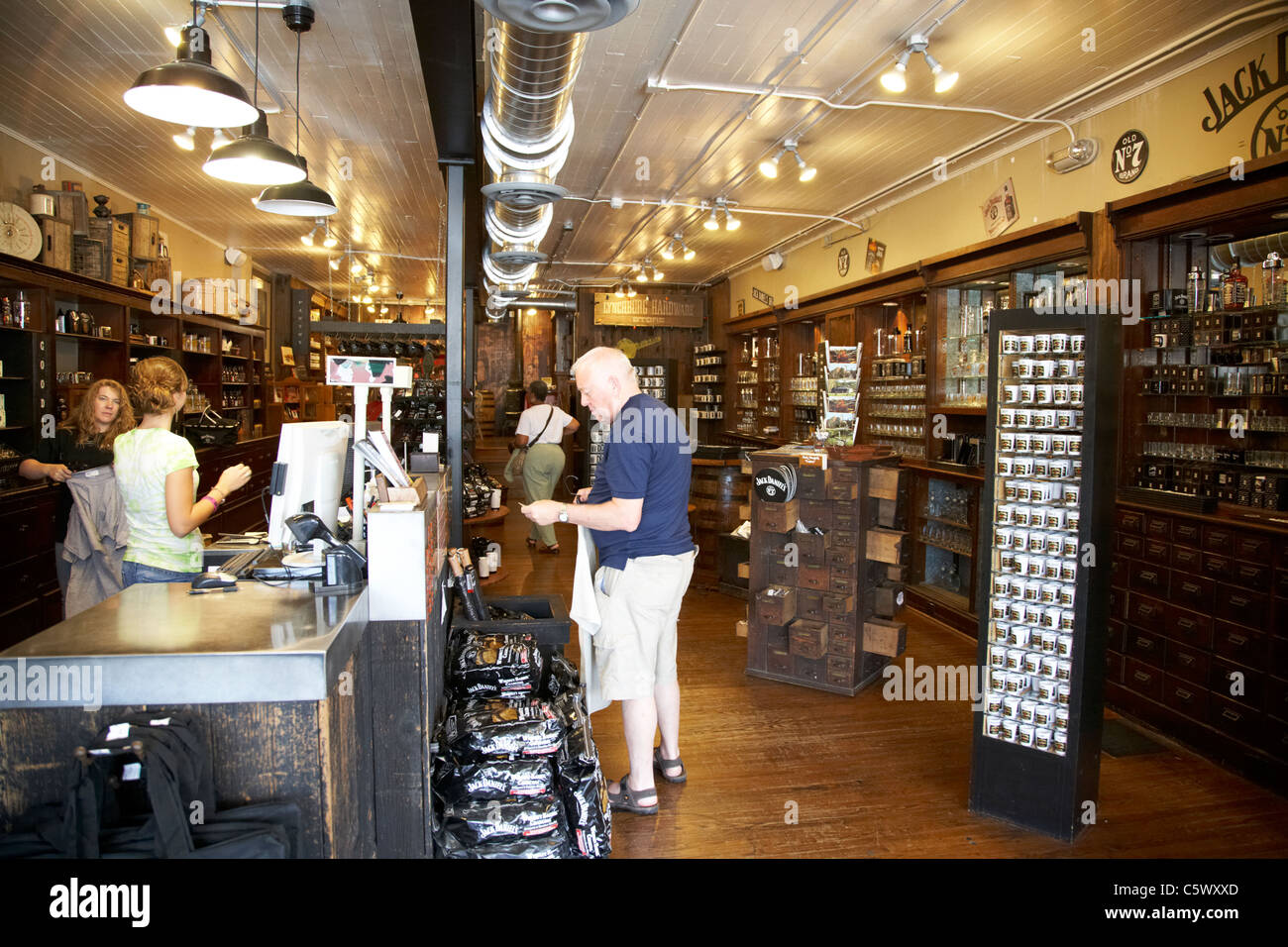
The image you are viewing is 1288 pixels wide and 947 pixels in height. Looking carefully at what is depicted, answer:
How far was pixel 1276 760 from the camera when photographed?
3.62 meters

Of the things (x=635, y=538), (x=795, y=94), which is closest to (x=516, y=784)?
(x=635, y=538)

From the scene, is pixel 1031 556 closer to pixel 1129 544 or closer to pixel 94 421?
pixel 1129 544

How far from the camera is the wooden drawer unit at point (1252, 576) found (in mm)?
3742

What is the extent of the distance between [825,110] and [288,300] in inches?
407

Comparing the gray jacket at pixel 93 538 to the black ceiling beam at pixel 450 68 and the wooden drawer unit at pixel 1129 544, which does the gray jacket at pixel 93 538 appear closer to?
the black ceiling beam at pixel 450 68

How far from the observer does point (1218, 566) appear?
3998 millimetres

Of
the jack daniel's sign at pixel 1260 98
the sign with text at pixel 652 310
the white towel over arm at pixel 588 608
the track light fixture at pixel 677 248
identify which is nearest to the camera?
the white towel over arm at pixel 588 608

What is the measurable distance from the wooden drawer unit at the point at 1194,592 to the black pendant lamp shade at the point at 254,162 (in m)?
4.73

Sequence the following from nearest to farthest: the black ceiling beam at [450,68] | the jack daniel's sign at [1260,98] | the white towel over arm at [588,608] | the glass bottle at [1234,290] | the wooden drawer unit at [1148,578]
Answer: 1. the black ceiling beam at [450,68]
2. the white towel over arm at [588,608]
3. the jack daniel's sign at [1260,98]
4. the wooden drawer unit at [1148,578]
5. the glass bottle at [1234,290]

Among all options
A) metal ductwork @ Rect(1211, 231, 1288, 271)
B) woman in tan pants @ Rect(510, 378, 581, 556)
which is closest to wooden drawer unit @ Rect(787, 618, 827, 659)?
metal ductwork @ Rect(1211, 231, 1288, 271)

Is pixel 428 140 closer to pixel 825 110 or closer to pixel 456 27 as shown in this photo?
pixel 825 110

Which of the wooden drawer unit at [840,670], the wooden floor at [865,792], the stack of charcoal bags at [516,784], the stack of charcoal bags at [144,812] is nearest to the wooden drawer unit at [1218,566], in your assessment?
the wooden floor at [865,792]

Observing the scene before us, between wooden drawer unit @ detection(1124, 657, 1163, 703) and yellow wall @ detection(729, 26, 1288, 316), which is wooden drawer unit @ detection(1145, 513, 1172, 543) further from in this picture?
yellow wall @ detection(729, 26, 1288, 316)

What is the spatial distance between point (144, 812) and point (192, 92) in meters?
2.57
